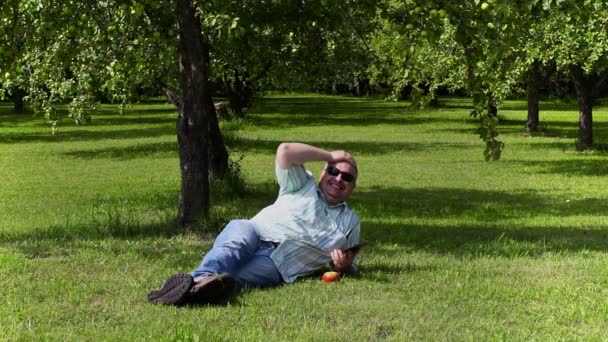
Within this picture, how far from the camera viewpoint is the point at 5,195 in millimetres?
16344

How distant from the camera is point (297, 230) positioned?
6.79 meters

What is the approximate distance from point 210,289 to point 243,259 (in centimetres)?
76

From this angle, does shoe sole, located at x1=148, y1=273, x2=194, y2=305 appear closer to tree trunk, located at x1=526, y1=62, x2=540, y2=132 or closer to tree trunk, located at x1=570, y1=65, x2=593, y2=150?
tree trunk, located at x1=570, y1=65, x2=593, y2=150

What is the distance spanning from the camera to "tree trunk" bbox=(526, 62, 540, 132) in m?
30.2

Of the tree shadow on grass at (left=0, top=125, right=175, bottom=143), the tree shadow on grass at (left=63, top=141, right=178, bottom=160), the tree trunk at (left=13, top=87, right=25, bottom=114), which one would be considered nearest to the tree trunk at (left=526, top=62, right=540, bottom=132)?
the tree shadow on grass at (left=63, top=141, right=178, bottom=160)

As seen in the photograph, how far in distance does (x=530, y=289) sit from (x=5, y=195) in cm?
1232

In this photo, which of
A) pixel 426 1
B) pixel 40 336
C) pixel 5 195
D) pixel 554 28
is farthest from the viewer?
pixel 554 28

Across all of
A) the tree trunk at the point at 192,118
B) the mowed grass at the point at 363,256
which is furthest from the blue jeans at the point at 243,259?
the tree trunk at the point at 192,118

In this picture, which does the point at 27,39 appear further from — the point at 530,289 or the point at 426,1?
the point at 530,289

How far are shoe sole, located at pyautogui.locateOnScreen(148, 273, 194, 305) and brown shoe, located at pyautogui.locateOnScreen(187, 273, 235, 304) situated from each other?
59 millimetres

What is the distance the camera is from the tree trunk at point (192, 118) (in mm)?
9773

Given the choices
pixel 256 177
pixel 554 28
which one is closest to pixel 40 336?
pixel 256 177

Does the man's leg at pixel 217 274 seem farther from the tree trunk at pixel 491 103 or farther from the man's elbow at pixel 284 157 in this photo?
the tree trunk at pixel 491 103

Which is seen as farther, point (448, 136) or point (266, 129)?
point (266, 129)
